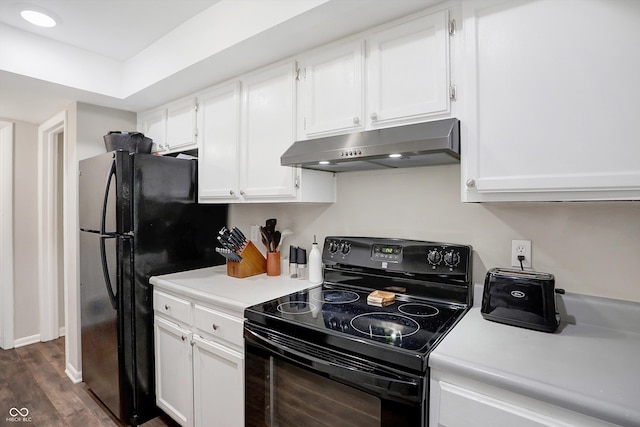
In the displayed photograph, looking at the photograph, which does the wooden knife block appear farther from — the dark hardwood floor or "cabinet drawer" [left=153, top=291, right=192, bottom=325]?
the dark hardwood floor

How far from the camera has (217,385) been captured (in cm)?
164

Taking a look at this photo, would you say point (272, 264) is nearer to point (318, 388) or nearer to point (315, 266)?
point (315, 266)

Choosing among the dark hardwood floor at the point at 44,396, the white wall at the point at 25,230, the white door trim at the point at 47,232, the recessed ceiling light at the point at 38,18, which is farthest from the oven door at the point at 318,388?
the white wall at the point at 25,230

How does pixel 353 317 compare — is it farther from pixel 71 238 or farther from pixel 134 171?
pixel 71 238

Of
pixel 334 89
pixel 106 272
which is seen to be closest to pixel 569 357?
pixel 334 89

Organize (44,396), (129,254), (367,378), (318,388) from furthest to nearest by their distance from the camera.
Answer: (44,396) → (129,254) → (318,388) → (367,378)

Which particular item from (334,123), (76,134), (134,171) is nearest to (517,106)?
(334,123)

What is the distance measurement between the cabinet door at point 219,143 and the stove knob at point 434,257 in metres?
1.18

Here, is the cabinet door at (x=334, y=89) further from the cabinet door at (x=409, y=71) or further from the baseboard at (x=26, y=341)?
the baseboard at (x=26, y=341)

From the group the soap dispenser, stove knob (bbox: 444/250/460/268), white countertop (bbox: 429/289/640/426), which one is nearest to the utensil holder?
the soap dispenser

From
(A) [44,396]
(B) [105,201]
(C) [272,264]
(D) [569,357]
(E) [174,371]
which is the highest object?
(B) [105,201]

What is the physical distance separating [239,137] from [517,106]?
1477mm

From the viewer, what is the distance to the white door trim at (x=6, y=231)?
308cm

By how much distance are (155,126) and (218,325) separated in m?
1.82
